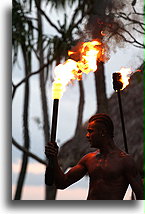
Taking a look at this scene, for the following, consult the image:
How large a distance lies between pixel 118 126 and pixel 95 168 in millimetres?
7336

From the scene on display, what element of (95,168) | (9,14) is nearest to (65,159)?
(9,14)

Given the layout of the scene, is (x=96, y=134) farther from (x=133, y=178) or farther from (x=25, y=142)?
(x=25, y=142)

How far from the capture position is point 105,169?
3.10 metres

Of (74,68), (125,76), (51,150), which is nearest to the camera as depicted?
(51,150)

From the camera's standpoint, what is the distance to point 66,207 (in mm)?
3561

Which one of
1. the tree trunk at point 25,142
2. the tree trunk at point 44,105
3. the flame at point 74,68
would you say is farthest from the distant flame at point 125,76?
the tree trunk at point 25,142

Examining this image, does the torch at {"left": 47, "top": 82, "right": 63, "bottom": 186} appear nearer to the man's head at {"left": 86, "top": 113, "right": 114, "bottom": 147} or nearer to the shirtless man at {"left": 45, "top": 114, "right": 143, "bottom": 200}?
the shirtless man at {"left": 45, "top": 114, "right": 143, "bottom": 200}

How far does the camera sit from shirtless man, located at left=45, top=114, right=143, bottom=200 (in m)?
3.05

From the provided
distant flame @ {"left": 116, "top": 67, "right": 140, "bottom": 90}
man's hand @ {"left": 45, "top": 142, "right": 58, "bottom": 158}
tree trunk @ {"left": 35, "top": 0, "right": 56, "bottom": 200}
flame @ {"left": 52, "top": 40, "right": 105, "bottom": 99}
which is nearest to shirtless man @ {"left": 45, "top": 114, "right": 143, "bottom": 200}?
man's hand @ {"left": 45, "top": 142, "right": 58, "bottom": 158}

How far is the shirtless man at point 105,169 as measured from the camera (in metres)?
3.05

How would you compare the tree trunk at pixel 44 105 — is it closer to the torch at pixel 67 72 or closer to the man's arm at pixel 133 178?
the torch at pixel 67 72

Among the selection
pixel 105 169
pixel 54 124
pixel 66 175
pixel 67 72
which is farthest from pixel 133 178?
pixel 67 72

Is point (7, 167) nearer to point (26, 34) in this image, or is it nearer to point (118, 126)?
point (26, 34)

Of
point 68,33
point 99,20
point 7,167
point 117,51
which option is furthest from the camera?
point 68,33
